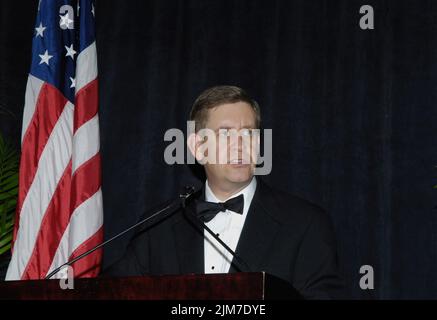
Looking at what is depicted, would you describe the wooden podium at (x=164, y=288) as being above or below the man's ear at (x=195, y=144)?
below

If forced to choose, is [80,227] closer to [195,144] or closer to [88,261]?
[88,261]

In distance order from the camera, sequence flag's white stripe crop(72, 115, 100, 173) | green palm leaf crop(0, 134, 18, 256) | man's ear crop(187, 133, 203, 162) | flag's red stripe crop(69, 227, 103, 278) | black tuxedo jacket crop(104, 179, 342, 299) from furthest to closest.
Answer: green palm leaf crop(0, 134, 18, 256) → flag's white stripe crop(72, 115, 100, 173) → flag's red stripe crop(69, 227, 103, 278) → man's ear crop(187, 133, 203, 162) → black tuxedo jacket crop(104, 179, 342, 299)

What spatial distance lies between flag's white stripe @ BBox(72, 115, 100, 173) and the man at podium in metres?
0.77

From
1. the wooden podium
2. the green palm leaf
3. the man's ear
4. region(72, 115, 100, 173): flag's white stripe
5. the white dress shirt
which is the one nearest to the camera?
the wooden podium

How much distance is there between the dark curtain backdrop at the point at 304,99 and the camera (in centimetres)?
394

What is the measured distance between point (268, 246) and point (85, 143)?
55.6 inches

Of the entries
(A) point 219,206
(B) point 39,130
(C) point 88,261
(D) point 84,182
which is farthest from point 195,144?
(B) point 39,130

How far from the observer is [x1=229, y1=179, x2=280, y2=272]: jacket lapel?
3.02 metres

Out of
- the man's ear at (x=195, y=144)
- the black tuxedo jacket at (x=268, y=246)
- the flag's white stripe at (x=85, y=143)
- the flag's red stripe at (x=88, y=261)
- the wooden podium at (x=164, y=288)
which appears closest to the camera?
the wooden podium at (x=164, y=288)

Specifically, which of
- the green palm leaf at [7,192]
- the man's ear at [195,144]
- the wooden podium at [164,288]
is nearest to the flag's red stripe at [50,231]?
the green palm leaf at [7,192]

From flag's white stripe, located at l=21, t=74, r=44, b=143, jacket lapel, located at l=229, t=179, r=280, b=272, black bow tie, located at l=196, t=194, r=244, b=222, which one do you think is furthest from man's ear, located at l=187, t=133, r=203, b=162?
flag's white stripe, located at l=21, t=74, r=44, b=143

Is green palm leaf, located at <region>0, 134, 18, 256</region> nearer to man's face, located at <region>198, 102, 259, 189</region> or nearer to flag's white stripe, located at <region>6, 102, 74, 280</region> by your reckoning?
flag's white stripe, located at <region>6, 102, 74, 280</region>

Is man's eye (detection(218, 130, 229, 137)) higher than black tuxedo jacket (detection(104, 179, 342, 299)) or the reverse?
higher

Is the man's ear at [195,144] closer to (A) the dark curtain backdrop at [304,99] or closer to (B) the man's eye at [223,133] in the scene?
(B) the man's eye at [223,133]
